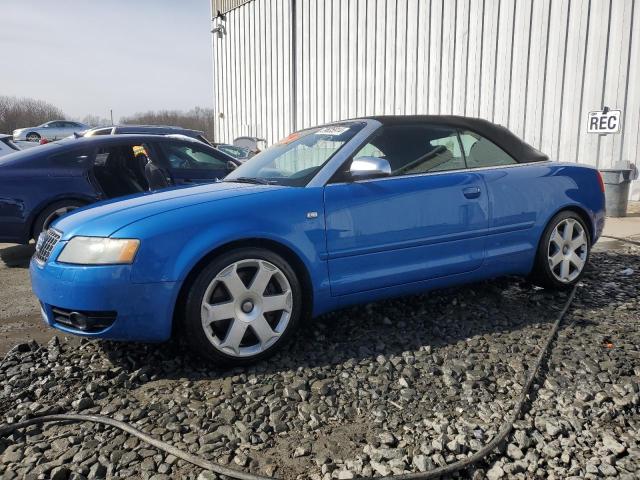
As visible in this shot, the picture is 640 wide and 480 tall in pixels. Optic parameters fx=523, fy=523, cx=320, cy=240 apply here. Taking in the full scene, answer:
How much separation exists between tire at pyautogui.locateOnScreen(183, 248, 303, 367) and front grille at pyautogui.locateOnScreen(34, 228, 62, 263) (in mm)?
864

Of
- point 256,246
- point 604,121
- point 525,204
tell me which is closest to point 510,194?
point 525,204

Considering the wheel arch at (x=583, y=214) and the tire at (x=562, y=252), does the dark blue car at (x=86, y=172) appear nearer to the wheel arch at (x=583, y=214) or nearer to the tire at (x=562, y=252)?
the tire at (x=562, y=252)

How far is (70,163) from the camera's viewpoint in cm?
581

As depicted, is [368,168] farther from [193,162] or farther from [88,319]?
[193,162]

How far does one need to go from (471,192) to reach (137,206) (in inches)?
84.7

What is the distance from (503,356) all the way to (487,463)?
105 centimetres

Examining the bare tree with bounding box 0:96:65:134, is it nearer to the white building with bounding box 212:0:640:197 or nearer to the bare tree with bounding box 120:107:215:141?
the bare tree with bounding box 120:107:215:141

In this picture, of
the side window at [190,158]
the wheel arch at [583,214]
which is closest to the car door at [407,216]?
the wheel arch at [583,214]

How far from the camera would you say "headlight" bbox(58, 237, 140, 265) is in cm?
264

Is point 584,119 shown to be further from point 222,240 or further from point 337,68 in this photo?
point 222,240

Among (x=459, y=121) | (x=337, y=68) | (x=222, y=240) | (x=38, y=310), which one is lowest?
(x=38, y=310)

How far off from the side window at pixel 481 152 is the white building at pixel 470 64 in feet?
21.1

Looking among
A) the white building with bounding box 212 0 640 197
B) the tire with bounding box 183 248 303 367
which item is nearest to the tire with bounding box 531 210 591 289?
the tire with bounding box 183 248 303 367

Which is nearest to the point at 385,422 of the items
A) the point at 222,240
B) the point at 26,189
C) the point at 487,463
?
the point at 487,463
